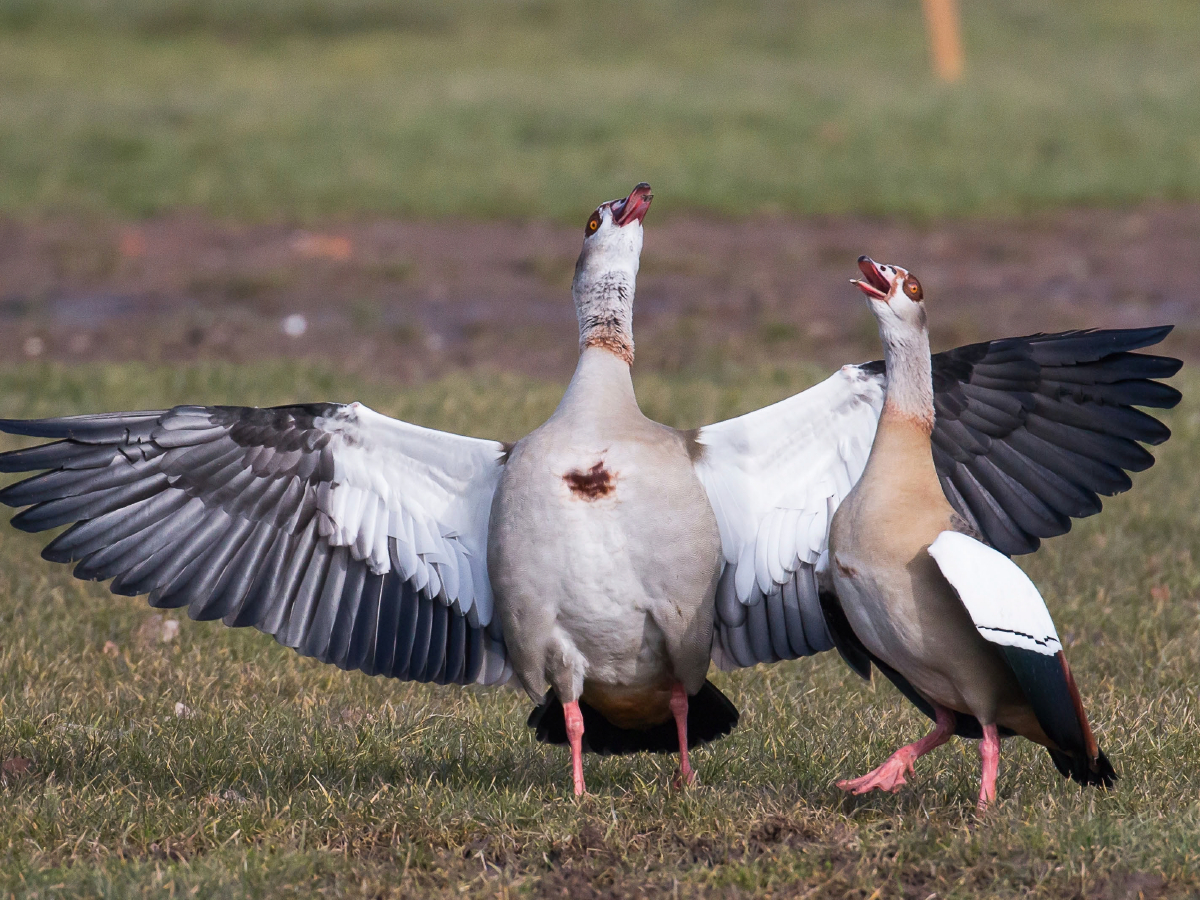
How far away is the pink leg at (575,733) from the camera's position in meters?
4.30

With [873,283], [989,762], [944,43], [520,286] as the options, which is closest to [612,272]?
[873,283]

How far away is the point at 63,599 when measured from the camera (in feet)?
20.3

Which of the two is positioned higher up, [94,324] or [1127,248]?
[1127,248]

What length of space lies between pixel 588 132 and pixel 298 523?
40.6ft

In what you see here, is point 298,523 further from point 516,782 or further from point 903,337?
point 903,337

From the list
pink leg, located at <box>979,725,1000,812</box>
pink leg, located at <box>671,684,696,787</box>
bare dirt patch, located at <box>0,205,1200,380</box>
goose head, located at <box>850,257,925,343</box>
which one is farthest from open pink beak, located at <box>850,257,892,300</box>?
bare dirt patch, located at <box>0,205,1200,380</box>

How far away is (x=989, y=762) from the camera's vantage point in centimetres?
396

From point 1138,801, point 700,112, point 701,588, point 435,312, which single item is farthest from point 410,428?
point 700,112

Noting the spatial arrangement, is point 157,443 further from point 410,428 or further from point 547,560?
point 547,560

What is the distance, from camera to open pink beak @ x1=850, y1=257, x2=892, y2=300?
405 centimetres

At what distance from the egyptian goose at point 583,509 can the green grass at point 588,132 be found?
9.70 meters

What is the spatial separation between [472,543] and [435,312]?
709 cm

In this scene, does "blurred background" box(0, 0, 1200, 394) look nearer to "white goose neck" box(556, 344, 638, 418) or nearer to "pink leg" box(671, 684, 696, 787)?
"white goose neck" box(556, 344, 638, 418)

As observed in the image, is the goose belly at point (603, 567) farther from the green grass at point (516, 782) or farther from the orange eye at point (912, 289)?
the orange eye at point (912, 289)
